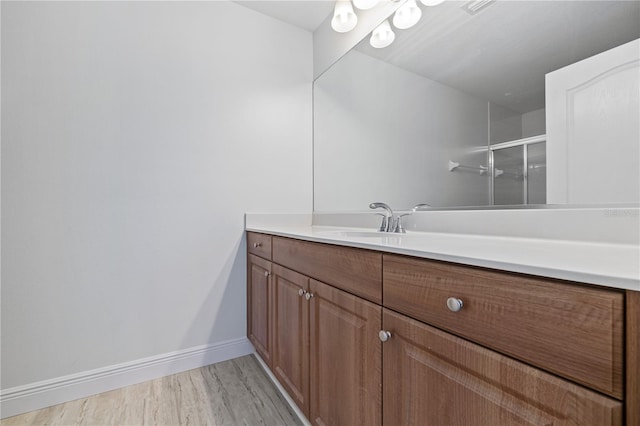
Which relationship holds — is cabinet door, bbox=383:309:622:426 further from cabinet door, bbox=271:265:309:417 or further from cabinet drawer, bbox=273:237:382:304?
cabinet door, bbox=271:265:309:417

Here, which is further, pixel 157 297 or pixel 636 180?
pixel 157 297

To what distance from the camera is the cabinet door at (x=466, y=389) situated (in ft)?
1.39

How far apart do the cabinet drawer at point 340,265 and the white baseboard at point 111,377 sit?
36.8 inches

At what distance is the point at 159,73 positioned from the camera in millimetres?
1675

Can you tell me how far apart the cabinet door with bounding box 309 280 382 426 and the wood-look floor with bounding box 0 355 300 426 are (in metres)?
0.42

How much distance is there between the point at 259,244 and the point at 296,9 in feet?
5.22

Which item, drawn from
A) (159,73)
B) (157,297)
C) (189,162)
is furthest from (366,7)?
(157,297)

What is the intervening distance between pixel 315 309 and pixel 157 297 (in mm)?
1094

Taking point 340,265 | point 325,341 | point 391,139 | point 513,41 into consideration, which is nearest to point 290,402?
point 325,341

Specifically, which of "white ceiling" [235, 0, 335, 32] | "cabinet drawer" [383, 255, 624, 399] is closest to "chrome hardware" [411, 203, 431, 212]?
"cabinet drawer" [383, 255, 624, 399]

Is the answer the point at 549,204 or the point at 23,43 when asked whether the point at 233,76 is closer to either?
the point at 23,43

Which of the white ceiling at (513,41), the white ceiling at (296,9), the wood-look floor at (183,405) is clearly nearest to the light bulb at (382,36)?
the white ceiling at (513,41)

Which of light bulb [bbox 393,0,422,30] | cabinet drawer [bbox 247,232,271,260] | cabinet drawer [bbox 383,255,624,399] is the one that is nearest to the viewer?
cabinet drawer [bbox 383,255,624,399]

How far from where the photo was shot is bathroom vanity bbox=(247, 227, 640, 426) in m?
0.39
